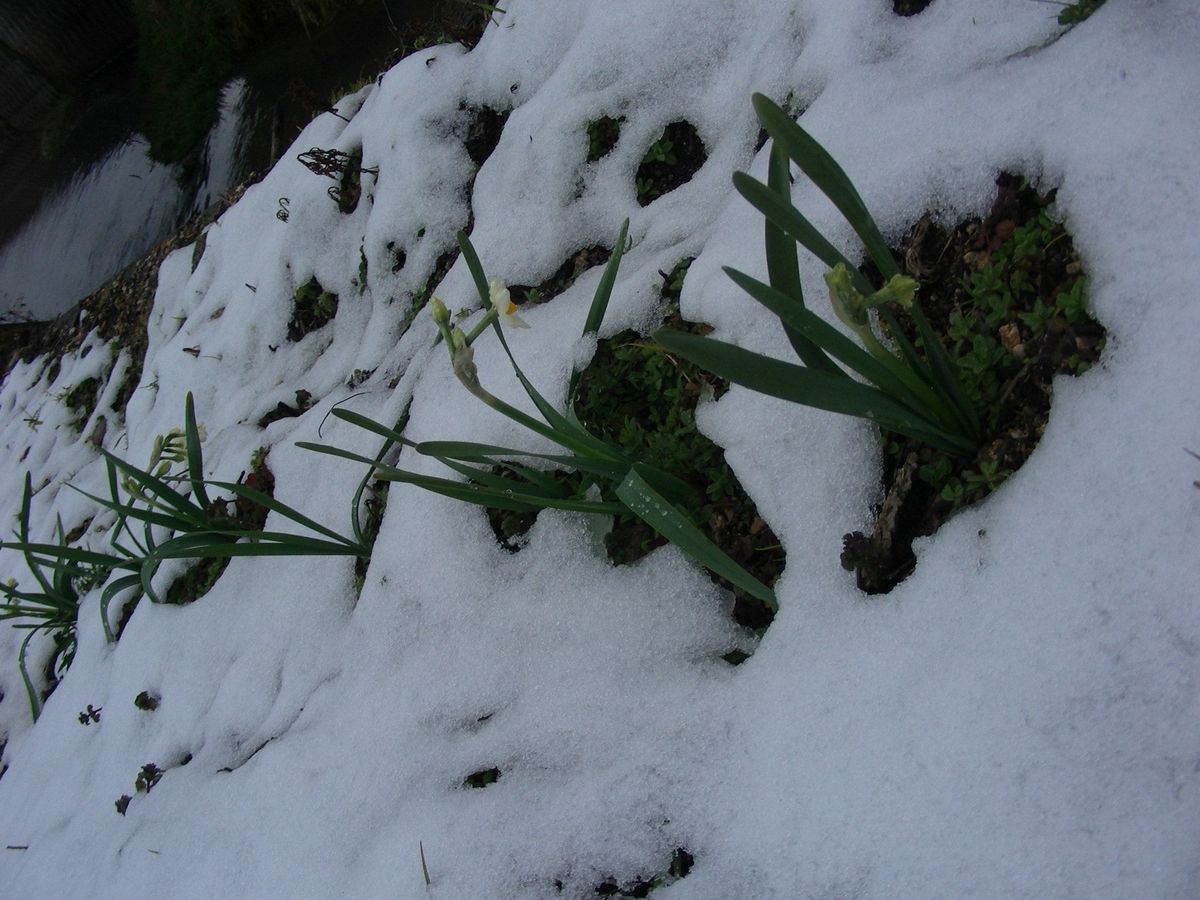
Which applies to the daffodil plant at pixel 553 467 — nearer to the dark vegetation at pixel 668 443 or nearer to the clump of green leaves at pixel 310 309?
the dark vegetation at pixel 668 443

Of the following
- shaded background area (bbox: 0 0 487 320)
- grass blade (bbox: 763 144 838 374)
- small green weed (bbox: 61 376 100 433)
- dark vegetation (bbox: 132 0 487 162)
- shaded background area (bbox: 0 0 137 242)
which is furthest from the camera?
shaded background area (bbox: 0 0 137 242)

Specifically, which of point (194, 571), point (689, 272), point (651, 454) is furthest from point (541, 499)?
point (194, 571)

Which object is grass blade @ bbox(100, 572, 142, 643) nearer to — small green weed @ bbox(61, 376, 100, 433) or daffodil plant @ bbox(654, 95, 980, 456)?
small green weed @ bbox(61, 376, 100, 433)

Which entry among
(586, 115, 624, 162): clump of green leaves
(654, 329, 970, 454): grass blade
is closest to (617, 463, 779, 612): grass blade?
(654, 329, 970, 454): grass blade

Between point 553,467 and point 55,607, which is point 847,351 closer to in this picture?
point 553,467

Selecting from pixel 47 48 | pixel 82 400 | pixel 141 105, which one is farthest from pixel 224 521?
pixel 47 48
